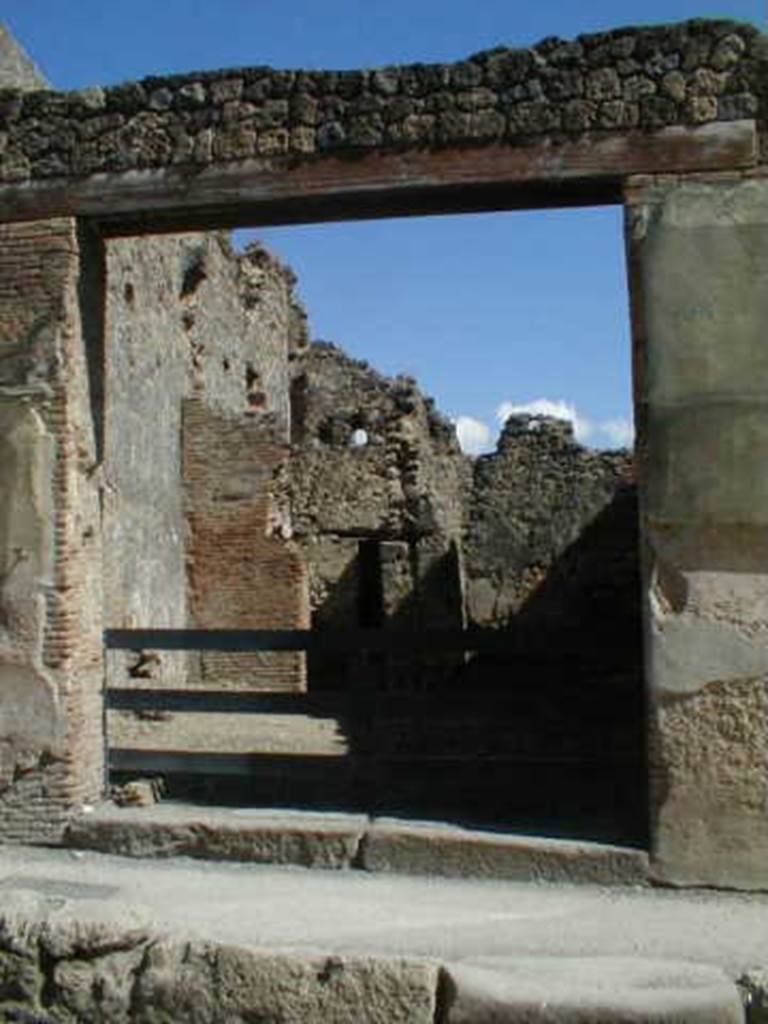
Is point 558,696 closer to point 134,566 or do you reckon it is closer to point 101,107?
point 134,566

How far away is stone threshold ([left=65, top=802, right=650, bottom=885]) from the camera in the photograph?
5.56 meters

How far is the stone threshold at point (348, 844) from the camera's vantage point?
5.56 meters

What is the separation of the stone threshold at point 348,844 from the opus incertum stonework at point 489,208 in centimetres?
22

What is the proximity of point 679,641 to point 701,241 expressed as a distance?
1794mm

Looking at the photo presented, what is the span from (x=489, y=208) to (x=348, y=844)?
3.21 meters

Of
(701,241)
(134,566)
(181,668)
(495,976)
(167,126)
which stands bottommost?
(495,976)

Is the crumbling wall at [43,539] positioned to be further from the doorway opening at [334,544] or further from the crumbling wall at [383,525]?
the crumbling wall at [383,525]

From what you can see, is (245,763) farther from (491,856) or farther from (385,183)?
(385,183)

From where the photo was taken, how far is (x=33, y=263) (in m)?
6.45

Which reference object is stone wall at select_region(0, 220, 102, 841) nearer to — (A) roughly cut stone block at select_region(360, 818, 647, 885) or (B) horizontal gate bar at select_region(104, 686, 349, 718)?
(B) horizontal gate bar at select_region(104, 686, 349, 718)

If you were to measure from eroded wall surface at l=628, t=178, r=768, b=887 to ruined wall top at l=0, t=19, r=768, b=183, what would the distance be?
1.70ft

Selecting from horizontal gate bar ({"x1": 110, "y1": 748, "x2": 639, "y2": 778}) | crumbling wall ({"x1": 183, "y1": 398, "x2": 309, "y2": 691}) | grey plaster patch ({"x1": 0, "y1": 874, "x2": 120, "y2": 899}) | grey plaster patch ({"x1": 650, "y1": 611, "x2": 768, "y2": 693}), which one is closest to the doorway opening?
crumbling wall ({"x1": 183, "y1": 398, "x2": 309, "y2": 691})

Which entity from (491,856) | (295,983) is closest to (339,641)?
(491,856)

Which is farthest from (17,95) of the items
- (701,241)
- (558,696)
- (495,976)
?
(558,696)
